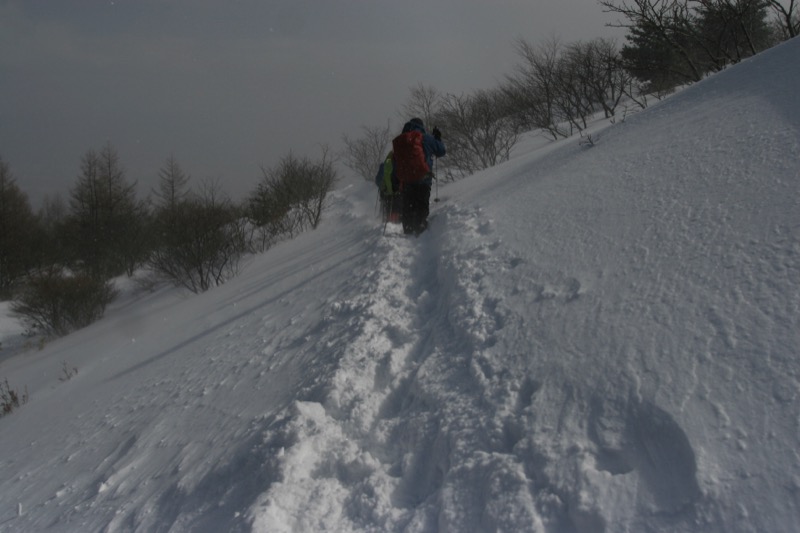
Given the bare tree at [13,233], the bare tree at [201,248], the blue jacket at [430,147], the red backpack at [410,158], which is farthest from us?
the bare tree at [13,233]

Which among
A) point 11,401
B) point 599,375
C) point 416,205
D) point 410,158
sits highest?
point 410,158

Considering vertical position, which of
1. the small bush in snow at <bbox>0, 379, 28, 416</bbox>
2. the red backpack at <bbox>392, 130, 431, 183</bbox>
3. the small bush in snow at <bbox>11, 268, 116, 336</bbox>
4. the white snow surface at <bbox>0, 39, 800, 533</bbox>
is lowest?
the white snow surface at <bbox>0, 39, 800, 533</bbox>

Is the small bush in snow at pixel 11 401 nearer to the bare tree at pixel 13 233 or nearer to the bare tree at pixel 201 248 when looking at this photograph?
the bare tree at pixel 201 248

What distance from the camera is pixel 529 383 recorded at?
266 cm

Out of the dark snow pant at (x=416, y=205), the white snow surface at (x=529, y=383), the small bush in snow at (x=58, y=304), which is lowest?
the white snow surface at (x=529, y=383)

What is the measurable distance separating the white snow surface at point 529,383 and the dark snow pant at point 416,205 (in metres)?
1.00

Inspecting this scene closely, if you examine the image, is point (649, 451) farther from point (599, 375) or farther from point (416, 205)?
point (416, 205)

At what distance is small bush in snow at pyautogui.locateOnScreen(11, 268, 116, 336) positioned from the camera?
13.8m

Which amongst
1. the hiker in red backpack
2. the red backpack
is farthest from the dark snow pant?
the red backpack

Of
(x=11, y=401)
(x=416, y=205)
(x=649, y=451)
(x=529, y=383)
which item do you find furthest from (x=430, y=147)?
(x=11, y=401)

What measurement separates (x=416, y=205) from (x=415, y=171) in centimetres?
45

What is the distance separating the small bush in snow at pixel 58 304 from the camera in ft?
45.2

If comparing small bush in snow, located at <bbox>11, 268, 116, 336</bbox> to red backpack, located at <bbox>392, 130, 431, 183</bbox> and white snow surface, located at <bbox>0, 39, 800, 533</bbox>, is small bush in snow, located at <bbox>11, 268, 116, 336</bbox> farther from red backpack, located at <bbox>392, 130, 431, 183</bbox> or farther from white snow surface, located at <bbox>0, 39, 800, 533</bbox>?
red backpack, located at <bbox>392, 130, 431, 183</bbox>

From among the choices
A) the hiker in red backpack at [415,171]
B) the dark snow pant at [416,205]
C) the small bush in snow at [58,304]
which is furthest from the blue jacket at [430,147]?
the small bush in snow at [58,304]
